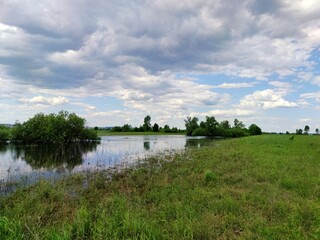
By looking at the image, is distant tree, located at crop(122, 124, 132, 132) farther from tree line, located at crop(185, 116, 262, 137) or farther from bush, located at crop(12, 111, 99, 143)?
bush, located at crop(12, 111, 99, 143)

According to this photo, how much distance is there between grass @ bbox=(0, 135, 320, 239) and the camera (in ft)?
18.2

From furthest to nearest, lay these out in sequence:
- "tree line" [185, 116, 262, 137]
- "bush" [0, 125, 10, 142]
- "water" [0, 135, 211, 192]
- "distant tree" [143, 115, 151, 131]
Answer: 1. "distant tree" [143, 115, 151, 131]
2. "tree line" [185, 116, 262, 137]
3. "bush" [0, 125, 10, 142]
4. "water" [0, 135, 211, 192]

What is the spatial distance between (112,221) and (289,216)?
171 inches

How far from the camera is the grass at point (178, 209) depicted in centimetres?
555

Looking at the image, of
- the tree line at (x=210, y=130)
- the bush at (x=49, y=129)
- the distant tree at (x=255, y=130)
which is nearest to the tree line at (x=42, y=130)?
the bush at (x=49, y=129)

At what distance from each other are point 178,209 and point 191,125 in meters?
121

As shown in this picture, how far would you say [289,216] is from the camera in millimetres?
6277

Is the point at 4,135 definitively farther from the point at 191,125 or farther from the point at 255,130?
the point at 255,130

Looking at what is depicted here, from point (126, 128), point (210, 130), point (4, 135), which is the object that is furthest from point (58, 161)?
point (126, 128)

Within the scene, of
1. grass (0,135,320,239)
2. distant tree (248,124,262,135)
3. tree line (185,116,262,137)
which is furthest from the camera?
distant tree (248,124,262,135)

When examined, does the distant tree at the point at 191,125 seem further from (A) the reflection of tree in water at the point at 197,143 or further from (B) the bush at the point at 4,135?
(B) the bush at the point at 4,135

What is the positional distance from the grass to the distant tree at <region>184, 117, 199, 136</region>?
11374 cm

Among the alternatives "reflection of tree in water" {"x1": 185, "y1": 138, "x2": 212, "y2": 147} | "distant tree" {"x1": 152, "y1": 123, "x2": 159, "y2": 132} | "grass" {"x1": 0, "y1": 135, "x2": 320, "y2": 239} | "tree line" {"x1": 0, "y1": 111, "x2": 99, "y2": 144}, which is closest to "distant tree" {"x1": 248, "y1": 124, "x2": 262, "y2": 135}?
"distant tree" {"x1": 152, "y1": 123, "x2": 159, "y2": 132}

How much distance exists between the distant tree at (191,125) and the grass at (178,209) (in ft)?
373
